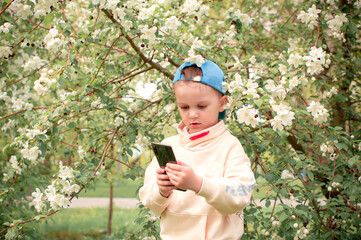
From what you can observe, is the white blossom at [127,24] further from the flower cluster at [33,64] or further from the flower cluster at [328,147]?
the flower cluster at [328,147]

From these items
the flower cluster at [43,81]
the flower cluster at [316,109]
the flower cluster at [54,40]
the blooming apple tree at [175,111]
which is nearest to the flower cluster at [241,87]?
the blooming apple tree at [175,111]

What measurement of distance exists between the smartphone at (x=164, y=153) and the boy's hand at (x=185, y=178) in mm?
46

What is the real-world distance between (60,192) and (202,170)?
106cm

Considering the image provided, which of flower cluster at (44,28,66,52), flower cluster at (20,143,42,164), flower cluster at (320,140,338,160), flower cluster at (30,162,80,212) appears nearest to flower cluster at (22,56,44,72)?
flower cluster at (44,28,66,52)

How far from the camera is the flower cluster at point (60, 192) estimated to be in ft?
7.07

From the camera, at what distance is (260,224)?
8.09ft

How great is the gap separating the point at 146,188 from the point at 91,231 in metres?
5.84

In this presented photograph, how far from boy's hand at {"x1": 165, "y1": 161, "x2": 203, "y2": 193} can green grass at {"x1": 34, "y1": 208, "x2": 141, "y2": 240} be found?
4.98 metres

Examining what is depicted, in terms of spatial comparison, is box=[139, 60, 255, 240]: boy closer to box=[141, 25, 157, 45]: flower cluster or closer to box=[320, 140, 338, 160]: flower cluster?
box=[141, 25, 157, 45]: flower cluster

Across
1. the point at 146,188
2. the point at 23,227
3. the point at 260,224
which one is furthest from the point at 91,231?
the point at 146,188

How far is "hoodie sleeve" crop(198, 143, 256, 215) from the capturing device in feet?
4.61

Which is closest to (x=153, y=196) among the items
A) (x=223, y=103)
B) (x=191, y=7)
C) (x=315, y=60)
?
(x=223, y=103)

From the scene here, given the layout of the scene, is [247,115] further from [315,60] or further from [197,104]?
[315,60]

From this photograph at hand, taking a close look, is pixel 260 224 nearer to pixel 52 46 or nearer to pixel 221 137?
pixel 221 137
